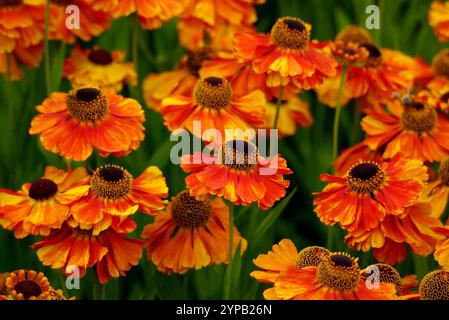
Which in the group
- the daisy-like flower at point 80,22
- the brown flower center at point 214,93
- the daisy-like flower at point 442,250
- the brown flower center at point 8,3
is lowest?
the daisy-like flower at point 442,250

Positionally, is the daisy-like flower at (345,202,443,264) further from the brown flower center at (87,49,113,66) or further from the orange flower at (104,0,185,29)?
the brown flower center at (87,49,113,66)

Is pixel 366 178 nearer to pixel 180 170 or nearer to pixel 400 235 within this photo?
pixel 400 235

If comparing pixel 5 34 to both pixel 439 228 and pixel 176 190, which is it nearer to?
pixel 176 190

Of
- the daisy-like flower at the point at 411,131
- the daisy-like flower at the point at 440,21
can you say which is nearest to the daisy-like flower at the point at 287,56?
the daisy-like flower at the point at 411,131

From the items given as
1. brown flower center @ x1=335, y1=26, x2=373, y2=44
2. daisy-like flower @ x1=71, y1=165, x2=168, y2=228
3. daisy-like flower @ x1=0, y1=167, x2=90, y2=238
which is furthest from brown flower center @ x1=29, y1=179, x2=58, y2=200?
brown flower center @ x1=335, y1=26, x2=373, y2=44

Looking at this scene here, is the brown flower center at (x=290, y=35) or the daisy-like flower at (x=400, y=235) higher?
the brown flower center at (x=290, y=35)

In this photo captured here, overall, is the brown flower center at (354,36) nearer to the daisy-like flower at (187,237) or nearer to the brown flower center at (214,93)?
the brown flower center at (214,93)
